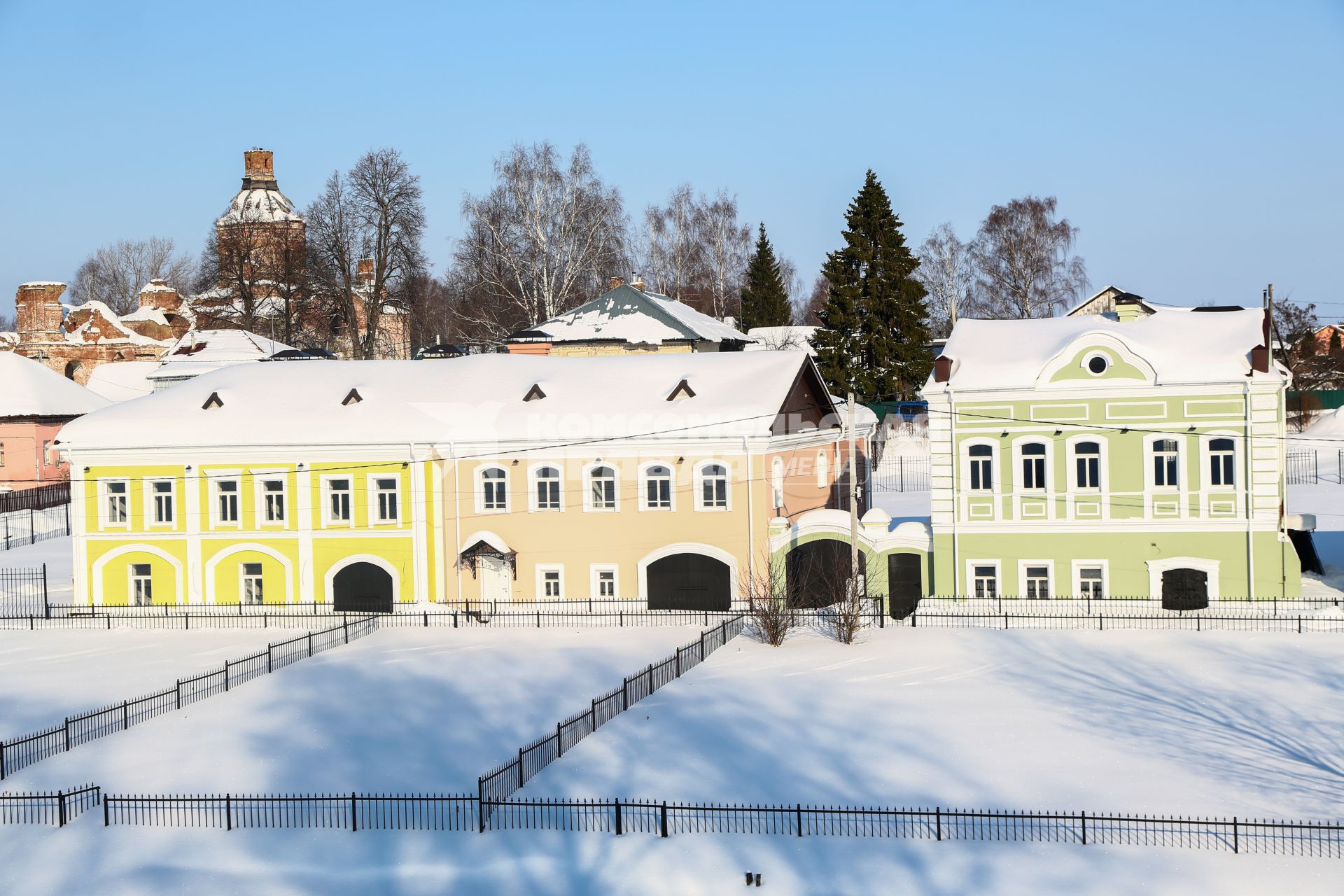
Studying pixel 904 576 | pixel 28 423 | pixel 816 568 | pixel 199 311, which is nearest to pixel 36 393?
pixel 28 423

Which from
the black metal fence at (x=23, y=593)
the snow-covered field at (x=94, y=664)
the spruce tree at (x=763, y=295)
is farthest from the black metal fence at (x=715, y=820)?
the spruce tree at (x=763, y=295)

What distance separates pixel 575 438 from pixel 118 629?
12974 mm

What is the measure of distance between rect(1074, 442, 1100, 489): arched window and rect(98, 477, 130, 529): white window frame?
25528mm

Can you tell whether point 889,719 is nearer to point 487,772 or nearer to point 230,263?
point 487,772

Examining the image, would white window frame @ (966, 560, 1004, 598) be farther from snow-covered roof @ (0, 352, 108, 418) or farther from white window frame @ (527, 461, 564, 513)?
snow-covered roof @ (0, 352, 108, 418)

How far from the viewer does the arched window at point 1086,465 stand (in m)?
33.4

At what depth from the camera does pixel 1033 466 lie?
111 feet

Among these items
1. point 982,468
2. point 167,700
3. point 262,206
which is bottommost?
point 167,700

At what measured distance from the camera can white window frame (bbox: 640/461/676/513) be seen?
1398 inches

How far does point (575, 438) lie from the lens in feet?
118

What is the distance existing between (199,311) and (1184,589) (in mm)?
71117

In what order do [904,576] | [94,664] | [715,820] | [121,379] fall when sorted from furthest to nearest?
[121,379] → [904,576] → [94,664] → [715,820]

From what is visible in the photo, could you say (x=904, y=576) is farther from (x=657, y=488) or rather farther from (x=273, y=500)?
(x=273, y=500)

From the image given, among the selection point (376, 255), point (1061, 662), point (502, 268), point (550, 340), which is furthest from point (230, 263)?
point (1061, 662)
